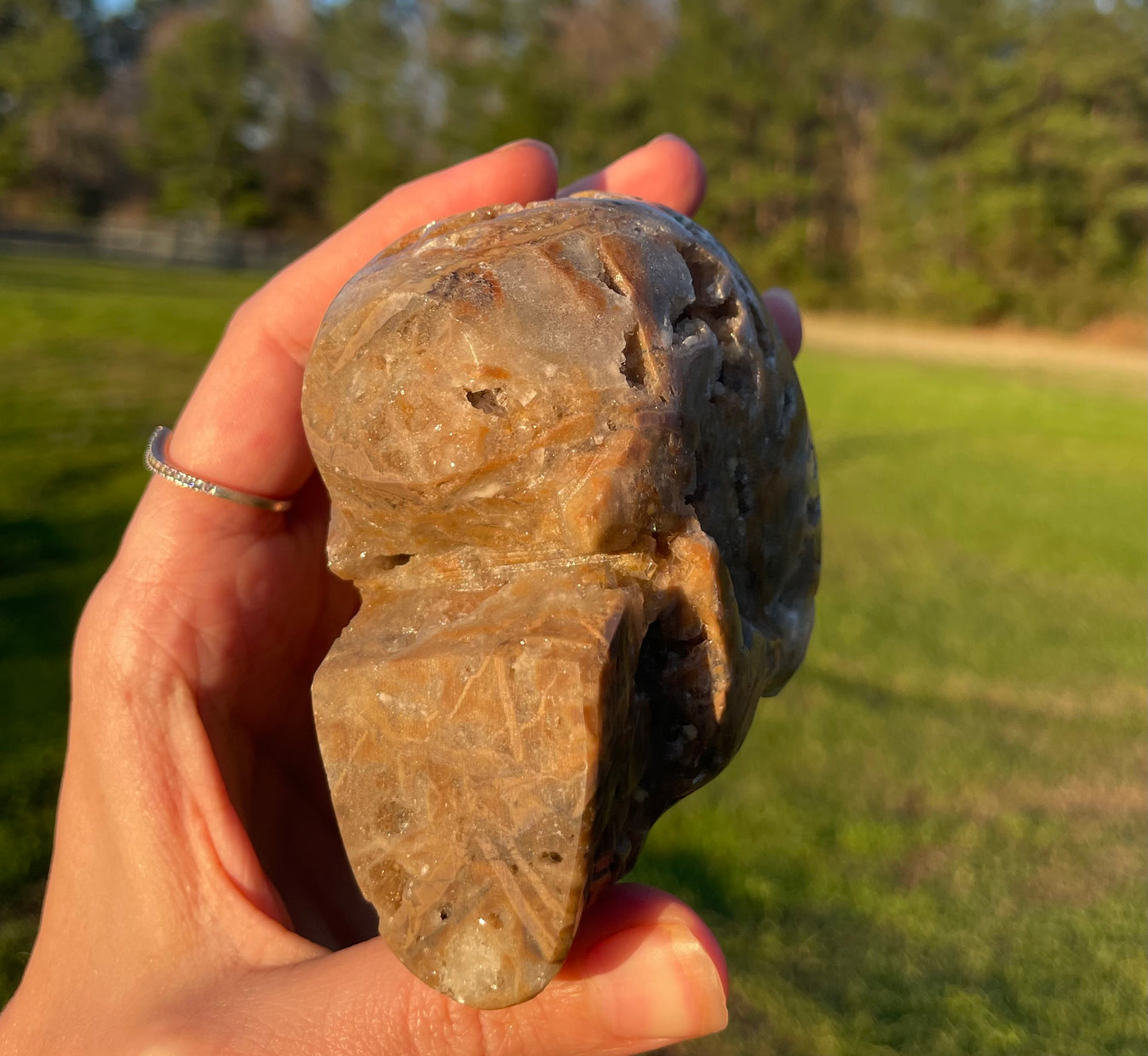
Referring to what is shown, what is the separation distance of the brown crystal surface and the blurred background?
64.9 inches

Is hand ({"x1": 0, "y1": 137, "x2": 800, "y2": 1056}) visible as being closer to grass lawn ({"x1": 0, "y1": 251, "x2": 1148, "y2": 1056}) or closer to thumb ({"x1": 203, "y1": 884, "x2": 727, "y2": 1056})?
thumb ({"x1": 203, "y1": 884, "x2": 727, "y2": 1056})

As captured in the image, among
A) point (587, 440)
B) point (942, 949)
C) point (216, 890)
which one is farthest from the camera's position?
point (942, 949)

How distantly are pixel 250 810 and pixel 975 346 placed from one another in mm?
22592

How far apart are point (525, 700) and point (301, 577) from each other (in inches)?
42.7

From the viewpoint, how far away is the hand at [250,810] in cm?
149

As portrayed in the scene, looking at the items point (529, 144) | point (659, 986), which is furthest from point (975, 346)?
point (659, 986)

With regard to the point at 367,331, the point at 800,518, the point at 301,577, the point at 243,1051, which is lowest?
the point at 243,1051

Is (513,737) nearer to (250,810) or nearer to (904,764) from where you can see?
(250,810)

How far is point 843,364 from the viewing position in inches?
709

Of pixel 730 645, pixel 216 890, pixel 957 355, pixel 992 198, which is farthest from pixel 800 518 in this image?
pixel 992 198

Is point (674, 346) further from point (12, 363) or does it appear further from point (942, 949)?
point (12, 363)

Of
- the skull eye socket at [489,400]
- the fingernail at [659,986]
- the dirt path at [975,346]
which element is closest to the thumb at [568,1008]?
the fingernail at [659,986]

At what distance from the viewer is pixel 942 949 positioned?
311cm

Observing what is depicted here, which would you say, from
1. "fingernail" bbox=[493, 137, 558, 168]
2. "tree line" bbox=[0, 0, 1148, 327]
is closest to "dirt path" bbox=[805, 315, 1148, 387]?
"tree line" bbox=[0, 0, 1148, 327]
